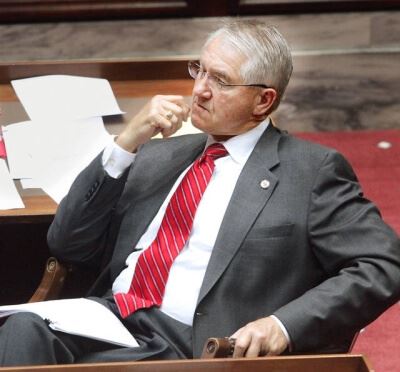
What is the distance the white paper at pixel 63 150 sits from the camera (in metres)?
2.42

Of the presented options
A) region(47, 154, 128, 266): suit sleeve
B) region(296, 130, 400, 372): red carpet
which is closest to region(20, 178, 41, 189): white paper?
region(47, 154, 128, 266): suit sleeve

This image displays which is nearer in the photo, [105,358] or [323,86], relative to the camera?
[105,358]

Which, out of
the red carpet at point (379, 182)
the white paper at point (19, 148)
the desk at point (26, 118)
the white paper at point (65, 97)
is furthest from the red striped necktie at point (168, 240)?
Result: the red carpet at point (379, 182)

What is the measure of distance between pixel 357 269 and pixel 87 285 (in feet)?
2.74

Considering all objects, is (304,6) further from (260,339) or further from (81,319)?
(260,339)

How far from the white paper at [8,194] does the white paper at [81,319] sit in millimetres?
295

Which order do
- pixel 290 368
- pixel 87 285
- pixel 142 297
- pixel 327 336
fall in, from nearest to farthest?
pixel 290 368 < pixel 327 336 < pixel 142 297 < pixel 87 285

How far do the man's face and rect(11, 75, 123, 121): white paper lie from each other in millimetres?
593

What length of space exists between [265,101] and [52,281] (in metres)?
0.67

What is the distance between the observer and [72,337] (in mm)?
2070

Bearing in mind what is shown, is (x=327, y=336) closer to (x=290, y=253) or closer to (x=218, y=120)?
(x=290, y=253)

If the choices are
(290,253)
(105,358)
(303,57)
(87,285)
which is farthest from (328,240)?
(303,57)

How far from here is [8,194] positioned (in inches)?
92.6

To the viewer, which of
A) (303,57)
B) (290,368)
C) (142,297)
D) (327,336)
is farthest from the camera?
(303,57)
